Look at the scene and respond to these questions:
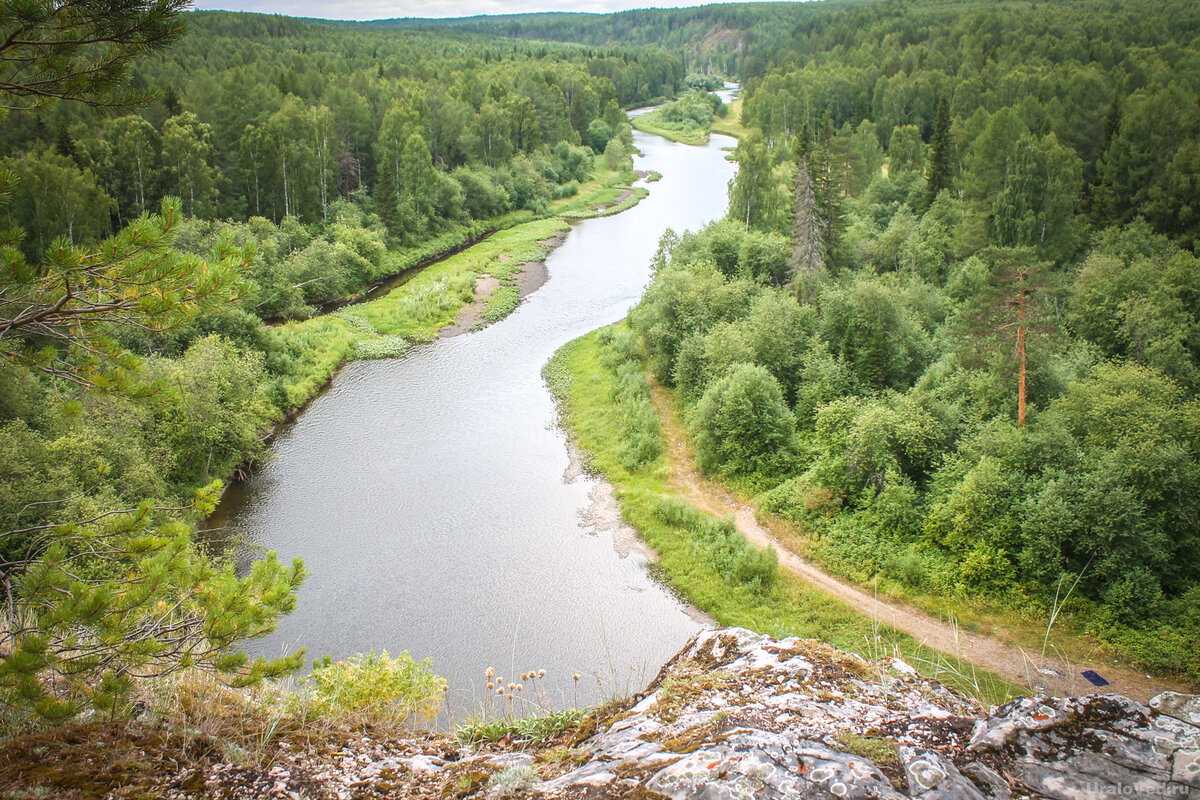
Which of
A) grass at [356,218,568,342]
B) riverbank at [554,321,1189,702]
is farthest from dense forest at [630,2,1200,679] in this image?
grass at [356,218,568,342]

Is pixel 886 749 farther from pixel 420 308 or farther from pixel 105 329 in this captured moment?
pixel 420 308

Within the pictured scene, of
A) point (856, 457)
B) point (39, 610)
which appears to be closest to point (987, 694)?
point (856, 457)

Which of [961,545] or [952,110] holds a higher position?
[952,110]

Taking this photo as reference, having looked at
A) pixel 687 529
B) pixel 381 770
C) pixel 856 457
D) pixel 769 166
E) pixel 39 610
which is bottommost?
pixel 687 529

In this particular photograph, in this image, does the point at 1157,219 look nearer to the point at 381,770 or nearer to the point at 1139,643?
the point at 1139,643

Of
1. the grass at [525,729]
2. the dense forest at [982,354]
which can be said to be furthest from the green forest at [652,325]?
the grass at [525,729]

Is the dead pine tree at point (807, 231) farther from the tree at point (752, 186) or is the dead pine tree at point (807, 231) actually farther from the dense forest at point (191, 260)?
the dense forest at point (191, 260)

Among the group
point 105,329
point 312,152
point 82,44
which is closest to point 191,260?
point 105,329
